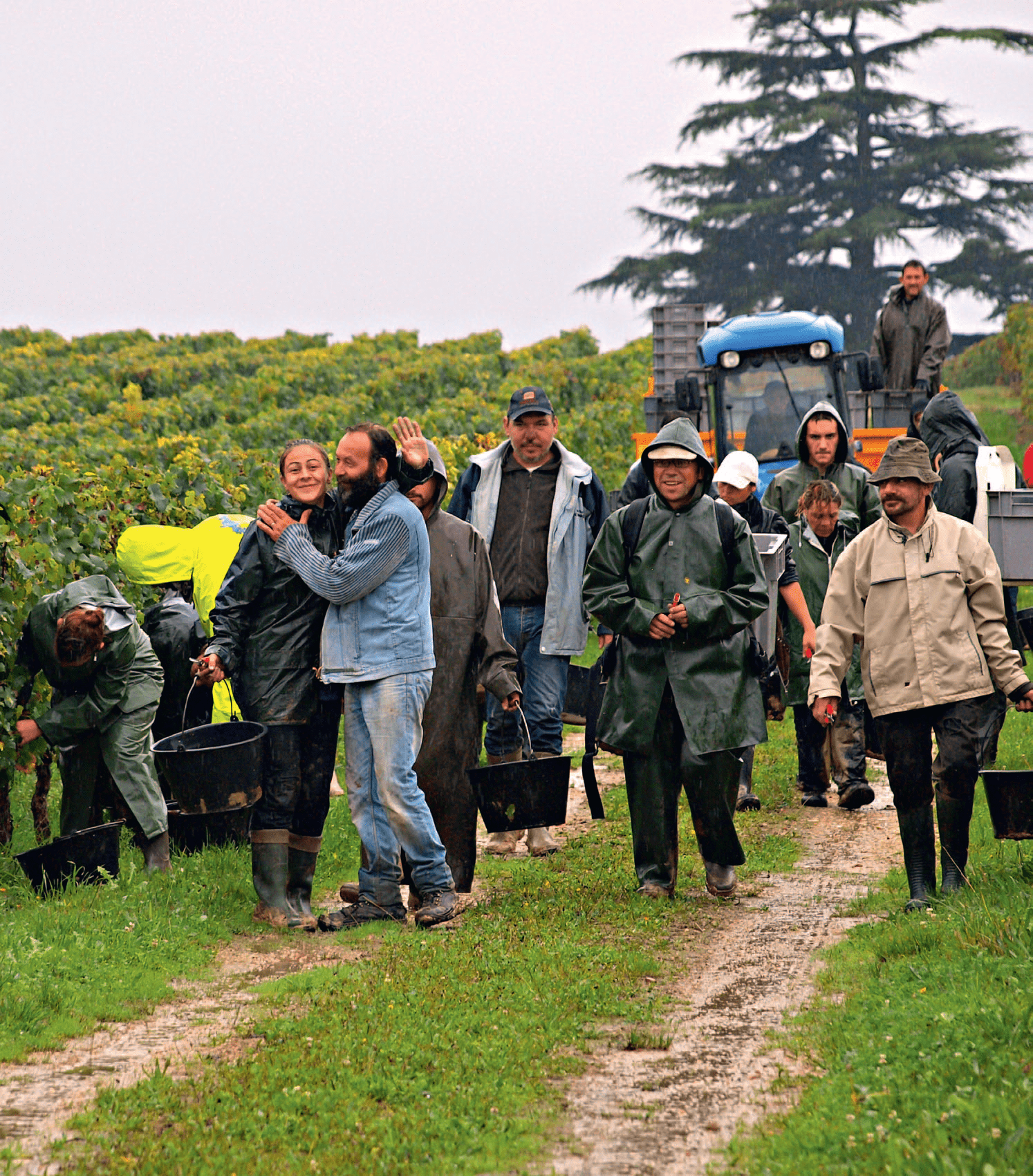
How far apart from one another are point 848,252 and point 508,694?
43.9m

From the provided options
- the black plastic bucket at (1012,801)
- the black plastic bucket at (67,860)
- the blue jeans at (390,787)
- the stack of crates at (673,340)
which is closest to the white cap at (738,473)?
the blue jeans at (390,787)

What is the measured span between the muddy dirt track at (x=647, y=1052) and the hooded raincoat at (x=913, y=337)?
8681 millimetres

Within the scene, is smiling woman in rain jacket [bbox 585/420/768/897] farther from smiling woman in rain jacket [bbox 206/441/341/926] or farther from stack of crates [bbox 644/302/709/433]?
stack of crates [bbox 644/302/709/433]

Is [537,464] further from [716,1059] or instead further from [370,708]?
[716,1059]

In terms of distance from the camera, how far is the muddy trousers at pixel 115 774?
672 centimetres

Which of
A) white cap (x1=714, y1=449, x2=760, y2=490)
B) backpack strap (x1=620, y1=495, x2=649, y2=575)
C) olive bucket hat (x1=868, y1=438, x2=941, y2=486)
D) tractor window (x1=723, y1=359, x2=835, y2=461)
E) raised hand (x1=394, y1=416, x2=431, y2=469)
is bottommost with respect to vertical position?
backpack strap (x1=620, y1=495, x2=649, y2=575)

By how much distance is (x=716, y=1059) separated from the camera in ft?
14.1

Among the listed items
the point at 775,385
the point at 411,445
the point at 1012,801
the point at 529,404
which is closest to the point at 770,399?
the point at 775,385

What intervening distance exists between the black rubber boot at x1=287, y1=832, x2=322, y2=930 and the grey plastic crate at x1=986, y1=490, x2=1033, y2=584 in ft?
14.1

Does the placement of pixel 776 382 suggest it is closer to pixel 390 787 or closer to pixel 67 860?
pixel 390 787

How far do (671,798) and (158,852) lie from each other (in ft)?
7.96

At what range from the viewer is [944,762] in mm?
5836

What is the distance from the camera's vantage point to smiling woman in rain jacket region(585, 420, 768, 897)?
20.5 ft

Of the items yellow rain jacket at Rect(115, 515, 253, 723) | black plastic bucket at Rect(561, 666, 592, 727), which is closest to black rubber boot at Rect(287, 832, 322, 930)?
yellow rain jacket at Rect(115, 515, 253, 723)
